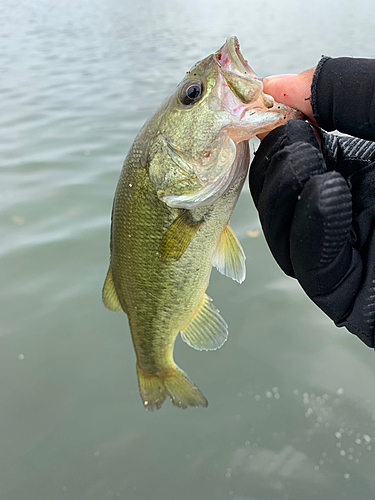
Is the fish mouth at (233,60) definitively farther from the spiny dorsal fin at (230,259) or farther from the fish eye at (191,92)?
the spiny dorsal fin at (230,259)

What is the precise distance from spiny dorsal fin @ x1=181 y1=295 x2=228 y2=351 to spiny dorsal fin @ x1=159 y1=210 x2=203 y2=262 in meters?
0.51

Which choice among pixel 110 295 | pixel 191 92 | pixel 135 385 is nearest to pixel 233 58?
pixel 191 92

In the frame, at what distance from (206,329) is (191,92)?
4.12 feet

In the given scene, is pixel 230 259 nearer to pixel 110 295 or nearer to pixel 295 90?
pixel 110 295

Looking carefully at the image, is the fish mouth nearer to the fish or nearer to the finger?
the fish

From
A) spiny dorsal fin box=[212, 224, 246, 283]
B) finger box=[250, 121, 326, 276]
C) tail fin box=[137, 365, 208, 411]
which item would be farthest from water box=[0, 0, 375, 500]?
finger box=[250, 121, 326, 276]

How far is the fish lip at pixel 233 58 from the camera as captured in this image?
5.30 feet

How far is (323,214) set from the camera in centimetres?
141

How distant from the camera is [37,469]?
2383mm

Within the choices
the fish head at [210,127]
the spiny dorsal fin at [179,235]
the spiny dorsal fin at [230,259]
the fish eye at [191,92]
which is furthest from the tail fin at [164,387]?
the fish eye at [191,92]

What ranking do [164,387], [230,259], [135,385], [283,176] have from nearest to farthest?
[283,176], [230,259], [164,387], [135,385]

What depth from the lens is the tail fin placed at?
2.26 meters

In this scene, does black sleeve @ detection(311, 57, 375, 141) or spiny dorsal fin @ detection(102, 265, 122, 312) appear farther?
spiny dorsal fin @ detection(102, 265, 122, 312)

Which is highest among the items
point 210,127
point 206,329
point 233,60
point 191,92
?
point 233,60
